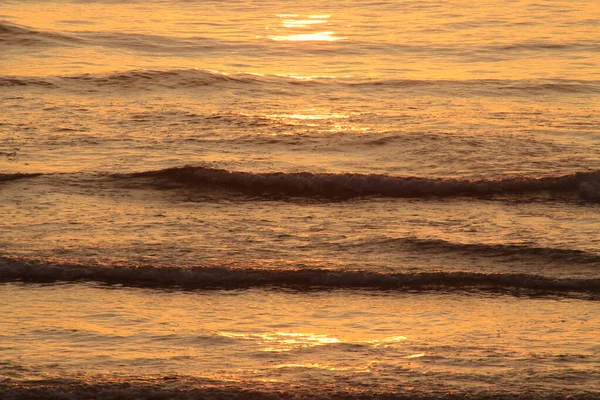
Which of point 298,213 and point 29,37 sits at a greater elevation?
point 29,37

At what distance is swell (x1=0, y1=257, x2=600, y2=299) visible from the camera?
816 cm

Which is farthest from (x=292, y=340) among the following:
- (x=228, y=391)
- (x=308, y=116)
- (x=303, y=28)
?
(x=303, y=28)

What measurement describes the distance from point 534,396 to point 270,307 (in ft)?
7.12

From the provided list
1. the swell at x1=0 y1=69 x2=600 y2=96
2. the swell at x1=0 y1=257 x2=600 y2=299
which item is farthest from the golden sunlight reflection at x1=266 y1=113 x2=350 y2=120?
the swell at x1=0 y1=257 x2=600 y2=299

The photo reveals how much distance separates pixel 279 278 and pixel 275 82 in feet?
26.1

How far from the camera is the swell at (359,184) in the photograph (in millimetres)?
10930

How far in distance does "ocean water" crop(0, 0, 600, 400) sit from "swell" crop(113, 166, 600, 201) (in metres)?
0.03

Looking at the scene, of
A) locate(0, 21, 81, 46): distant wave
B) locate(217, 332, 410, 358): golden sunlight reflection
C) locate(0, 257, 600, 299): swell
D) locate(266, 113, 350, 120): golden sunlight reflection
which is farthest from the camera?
locate(0, 21, 81, 46): distant wave

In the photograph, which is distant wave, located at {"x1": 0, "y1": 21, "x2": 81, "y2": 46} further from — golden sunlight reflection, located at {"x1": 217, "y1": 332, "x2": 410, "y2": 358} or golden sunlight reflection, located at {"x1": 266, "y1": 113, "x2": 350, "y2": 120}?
golden sunlight reflection, located at {"x1": 217, "y1": 332, "x2": 410, "y2": 358}

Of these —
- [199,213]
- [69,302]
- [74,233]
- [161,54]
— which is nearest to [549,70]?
[161,54]

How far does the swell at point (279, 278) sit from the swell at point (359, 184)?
2.57 metres

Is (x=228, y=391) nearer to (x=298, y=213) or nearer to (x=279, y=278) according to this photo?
(x=279, y=278)

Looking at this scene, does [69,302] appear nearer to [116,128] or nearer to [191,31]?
[116,128]

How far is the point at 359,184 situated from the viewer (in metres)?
11.1
